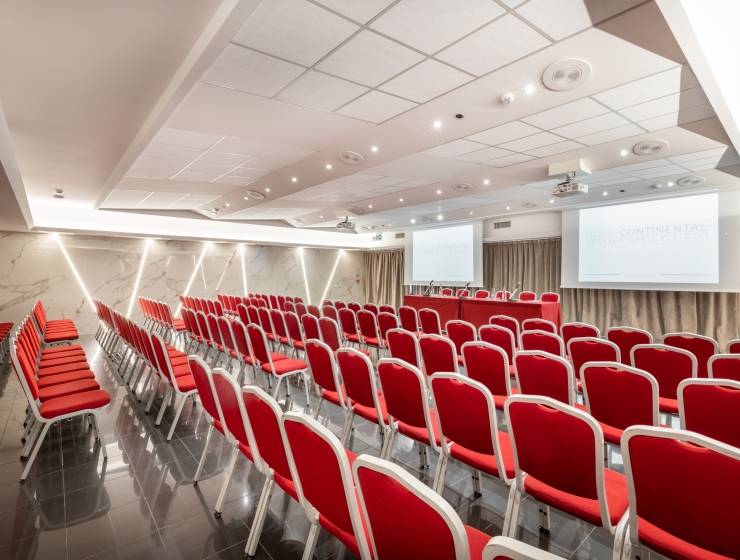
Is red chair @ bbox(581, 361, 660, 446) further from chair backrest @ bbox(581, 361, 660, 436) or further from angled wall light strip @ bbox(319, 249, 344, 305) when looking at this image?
angled wall light strip @ bbox(319, 249, 344, 305)

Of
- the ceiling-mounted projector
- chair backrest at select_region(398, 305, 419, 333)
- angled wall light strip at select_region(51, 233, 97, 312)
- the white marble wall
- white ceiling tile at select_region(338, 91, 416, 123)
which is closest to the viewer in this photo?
white ceiling tile at select_region(338, 91, 416, 123)

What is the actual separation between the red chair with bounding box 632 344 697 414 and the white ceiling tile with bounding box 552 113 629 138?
100 inches

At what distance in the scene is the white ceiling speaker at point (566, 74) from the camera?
9.95ft

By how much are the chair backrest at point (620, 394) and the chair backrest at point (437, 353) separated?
43.0 inches

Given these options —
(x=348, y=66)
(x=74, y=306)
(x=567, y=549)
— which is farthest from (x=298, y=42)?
(x=74, y=306)

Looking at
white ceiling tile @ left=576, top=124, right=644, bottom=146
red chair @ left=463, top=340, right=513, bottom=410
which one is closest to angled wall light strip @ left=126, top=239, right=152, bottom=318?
red chair @ left=463, top=340, right=513, bottom=410

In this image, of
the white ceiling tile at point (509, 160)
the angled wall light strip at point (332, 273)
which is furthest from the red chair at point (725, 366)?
the angled wall light strip at point (332, 273)

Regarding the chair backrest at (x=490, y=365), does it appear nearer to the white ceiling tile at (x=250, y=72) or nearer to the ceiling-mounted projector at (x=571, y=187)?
the white ceiling tile at (x=250, y=72)

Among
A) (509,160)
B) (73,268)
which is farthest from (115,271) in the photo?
(509,160)

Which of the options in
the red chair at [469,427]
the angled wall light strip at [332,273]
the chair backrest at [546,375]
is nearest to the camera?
the red chair at [469,427]

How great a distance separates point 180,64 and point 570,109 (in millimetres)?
3811

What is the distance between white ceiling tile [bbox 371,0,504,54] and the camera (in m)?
2.40

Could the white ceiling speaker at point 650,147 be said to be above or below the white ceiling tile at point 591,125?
below

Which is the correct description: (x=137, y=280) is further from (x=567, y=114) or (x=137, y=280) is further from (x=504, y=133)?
(x=567, y=114)
